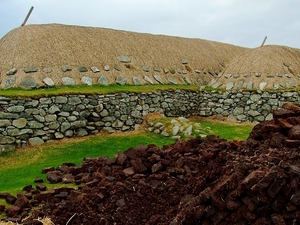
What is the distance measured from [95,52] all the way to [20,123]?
6646 millimetres

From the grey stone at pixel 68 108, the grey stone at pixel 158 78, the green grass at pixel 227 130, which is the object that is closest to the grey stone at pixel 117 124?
the grey stone at pixel 68 108

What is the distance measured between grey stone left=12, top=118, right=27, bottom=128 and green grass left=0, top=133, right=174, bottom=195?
38.3 inches

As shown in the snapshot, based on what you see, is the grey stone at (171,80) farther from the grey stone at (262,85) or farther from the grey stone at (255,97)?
the grey stone at (262,85)

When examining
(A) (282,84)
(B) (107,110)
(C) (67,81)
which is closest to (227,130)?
(A) (282,84)

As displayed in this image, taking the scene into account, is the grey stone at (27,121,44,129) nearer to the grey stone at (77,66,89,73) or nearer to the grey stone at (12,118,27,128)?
the grey stone at (12,118,27,128)

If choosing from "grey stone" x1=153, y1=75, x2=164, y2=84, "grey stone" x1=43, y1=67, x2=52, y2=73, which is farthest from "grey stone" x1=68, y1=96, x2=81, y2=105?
"grey stone" x1=153, y1=75, x2=164, y2=84

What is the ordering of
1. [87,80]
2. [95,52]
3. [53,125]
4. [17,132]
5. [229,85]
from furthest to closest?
1. [229,85]
2. [95,52]
3. [87,80]
4. [53,125]
5. [17,132]

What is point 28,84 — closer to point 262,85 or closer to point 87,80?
point 87,80

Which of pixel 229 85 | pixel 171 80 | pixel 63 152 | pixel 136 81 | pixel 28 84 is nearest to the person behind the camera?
pixel 63 152

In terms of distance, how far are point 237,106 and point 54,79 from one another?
10130 mm

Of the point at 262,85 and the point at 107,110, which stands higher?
the point at 262,85

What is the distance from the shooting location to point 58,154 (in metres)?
14.5

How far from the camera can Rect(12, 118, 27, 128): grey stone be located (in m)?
15.0

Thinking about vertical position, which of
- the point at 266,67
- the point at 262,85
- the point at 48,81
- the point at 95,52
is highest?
the point at 266,67
